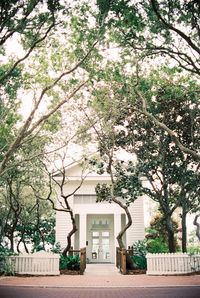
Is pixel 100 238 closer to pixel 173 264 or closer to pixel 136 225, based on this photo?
pixel 136 225

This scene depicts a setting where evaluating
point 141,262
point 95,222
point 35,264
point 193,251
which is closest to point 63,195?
point 35,264

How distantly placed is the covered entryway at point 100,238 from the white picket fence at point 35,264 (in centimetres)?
839

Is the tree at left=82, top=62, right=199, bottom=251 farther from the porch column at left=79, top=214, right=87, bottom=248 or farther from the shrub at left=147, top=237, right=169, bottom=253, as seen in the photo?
the porch column at left=79, top=214, right=87, bottom=248

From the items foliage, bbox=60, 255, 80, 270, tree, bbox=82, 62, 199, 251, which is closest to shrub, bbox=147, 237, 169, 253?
tree, bbox=82, 62, 199, 251

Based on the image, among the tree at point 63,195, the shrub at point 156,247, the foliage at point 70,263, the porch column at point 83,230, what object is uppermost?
the tree at point 63,195

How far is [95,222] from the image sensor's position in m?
26.1

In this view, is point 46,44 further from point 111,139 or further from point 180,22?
point 111,139

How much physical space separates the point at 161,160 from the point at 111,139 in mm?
3056

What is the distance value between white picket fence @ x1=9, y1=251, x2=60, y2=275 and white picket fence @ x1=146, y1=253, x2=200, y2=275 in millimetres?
4732

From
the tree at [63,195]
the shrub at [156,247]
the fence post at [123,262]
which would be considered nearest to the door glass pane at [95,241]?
the tree at [63,195]

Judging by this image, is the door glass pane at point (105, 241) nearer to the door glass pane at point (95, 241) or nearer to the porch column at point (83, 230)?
the door glass pane at point (95, 241)

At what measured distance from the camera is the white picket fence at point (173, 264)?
1655 centimetres

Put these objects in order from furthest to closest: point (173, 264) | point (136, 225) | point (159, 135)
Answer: point (136, 225)
point (159, 135)
point (173, 264)

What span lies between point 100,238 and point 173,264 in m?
9.62
